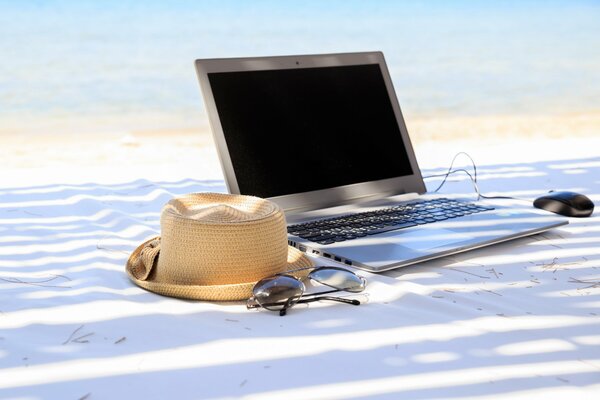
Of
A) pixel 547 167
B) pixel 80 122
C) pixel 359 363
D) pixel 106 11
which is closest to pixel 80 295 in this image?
pixel 359 363

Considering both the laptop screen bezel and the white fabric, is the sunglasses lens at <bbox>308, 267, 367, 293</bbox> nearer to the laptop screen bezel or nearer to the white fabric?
the white fabric

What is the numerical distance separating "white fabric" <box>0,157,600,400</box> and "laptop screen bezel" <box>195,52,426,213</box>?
346 millimetres

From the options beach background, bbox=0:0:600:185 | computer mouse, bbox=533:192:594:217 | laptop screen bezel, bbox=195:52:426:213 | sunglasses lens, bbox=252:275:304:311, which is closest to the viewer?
sunglasses lens, bbox=252:275:304:311

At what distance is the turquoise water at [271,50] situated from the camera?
9094mm

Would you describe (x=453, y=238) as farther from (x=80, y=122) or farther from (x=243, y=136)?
(x=80, y=122)

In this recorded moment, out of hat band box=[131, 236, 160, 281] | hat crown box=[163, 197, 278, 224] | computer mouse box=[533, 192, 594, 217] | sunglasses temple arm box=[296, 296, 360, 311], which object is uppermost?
hat crown box=[163, 197, 278, 224]

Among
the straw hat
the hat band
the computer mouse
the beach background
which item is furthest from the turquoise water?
the straw hat

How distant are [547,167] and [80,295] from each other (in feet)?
6.03

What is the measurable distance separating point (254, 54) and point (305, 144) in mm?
9132

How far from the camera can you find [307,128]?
1.82 metres

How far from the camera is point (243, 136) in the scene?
1.70m

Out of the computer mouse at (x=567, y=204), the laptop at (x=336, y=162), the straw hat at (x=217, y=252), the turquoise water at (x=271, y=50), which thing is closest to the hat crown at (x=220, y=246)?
the straw hat at (x=217, y=252)

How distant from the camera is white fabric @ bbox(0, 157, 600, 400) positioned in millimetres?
940

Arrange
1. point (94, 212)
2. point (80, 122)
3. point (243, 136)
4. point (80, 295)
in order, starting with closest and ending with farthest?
point (80, 295)
point (243, 136)
point (94, 212)
point (80, 122)
